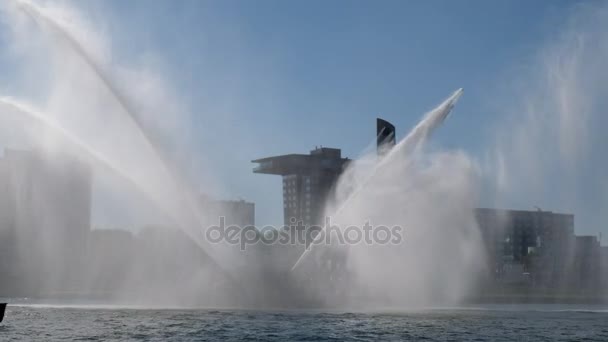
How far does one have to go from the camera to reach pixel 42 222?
12706 cm

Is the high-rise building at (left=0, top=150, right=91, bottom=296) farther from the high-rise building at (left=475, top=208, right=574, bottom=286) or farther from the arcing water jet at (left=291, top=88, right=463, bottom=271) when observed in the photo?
the high-rise building at (left=475, top=208, right=574, bottom=286)

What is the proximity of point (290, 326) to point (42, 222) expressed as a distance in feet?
281

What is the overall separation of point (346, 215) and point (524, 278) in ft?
297

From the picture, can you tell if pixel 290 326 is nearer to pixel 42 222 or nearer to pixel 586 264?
pixel 42 222

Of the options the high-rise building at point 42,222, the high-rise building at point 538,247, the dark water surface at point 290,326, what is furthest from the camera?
the high-rise building at point 538,247

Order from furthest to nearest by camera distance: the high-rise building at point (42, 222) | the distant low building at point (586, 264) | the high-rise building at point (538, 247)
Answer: the high-rise building at point (538, 247)
the distant low building at point (586, 264)
the high-rise building at point (42, 222)

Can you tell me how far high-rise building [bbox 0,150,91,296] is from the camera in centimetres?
10112

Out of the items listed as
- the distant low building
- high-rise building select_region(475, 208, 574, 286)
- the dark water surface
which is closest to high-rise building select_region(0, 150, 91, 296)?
the dark water surface

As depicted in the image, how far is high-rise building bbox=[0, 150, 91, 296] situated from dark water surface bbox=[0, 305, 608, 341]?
34.6 m

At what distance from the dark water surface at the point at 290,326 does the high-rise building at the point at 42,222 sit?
3461 cm

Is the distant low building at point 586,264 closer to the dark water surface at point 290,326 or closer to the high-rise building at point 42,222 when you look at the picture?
the dark water surface at point 290,326

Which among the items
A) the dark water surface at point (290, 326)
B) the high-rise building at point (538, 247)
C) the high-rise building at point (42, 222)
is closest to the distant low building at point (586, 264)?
the high-rise building at point (538, 247)

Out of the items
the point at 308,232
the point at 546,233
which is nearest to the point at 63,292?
the point at 308,232

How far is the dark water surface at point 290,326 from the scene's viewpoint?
155 ft
